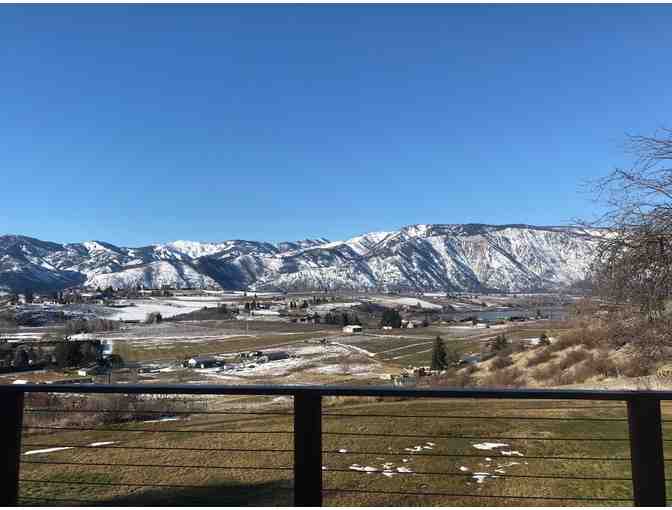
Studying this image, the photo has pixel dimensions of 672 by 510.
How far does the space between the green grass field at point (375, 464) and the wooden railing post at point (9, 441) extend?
0.58 metres

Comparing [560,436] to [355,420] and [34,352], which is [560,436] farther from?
[34,352]

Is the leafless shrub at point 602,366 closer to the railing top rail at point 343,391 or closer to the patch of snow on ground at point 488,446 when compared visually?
the patch of snow on ground at point 488,446

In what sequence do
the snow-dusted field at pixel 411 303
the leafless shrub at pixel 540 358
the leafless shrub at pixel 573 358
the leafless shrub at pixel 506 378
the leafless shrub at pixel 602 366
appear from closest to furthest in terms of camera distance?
the leafless shrub at pixel 602 366 → the leafless shrub at pixel 573 358 → the leafless shrub at pixel 506 378 → the leafless shrub at pixel 540 358 → the snow-dusted field at pixel 411 303

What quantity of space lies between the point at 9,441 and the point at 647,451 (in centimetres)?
413

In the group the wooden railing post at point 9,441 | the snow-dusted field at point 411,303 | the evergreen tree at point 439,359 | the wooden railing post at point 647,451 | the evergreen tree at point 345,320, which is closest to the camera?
the wooden railing post at point 647,451

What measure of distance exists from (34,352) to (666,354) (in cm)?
4052

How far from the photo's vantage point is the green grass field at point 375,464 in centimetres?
537

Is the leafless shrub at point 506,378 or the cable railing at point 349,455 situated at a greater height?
the cable railing at point 349,455

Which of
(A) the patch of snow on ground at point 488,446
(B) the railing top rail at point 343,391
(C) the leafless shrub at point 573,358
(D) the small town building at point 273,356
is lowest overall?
(D) the small town building at point 273,356

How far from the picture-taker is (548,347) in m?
28.2

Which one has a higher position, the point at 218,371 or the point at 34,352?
the point at 34,352

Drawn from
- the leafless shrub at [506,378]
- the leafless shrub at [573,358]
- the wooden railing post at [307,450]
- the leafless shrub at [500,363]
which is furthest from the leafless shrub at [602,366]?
the wooden railing post at [307,450]

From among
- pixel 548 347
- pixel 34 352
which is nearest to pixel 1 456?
pixel 548 347

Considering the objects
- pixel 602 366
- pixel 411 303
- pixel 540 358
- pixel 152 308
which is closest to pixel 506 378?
pixel 540 358
